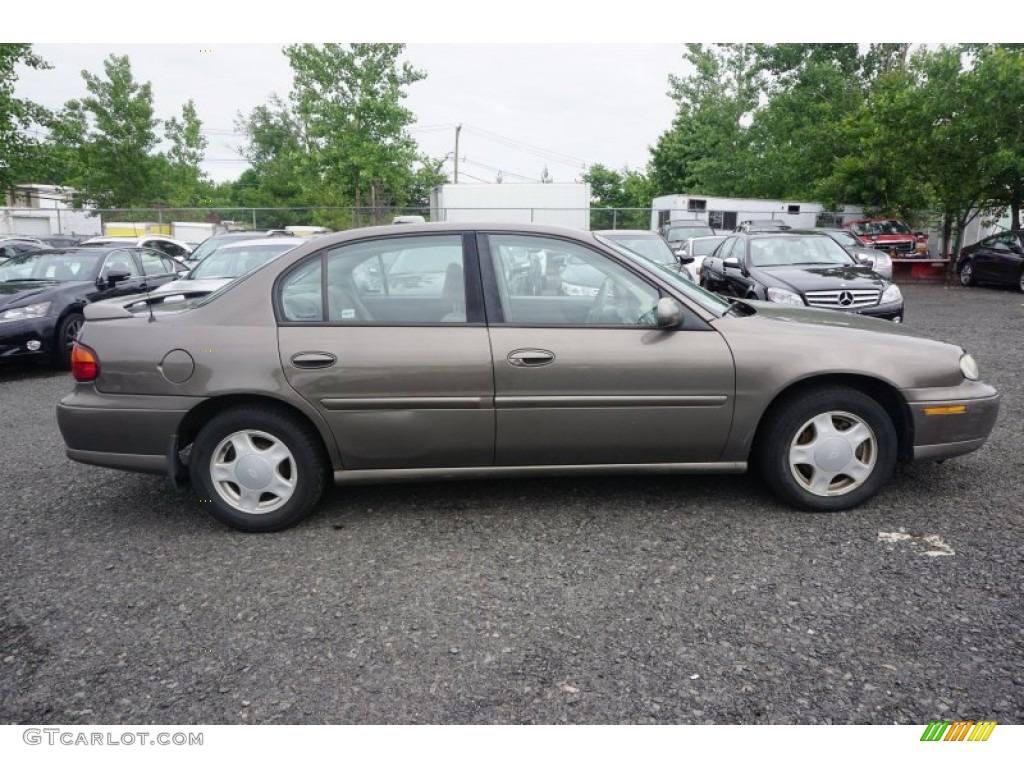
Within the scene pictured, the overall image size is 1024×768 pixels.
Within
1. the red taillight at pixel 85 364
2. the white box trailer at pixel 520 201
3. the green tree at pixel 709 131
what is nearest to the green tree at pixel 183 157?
the white box trailer at pixel 520 201

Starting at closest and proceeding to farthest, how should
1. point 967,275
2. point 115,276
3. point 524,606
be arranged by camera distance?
point 524,606, point 115,276, point 967,275

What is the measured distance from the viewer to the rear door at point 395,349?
365 cm

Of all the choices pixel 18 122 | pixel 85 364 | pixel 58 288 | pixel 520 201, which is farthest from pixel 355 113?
pixel 85 364

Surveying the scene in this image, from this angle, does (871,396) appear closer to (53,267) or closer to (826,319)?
(826,319)

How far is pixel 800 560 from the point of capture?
3.38m

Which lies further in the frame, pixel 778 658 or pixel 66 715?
pixel 778 658

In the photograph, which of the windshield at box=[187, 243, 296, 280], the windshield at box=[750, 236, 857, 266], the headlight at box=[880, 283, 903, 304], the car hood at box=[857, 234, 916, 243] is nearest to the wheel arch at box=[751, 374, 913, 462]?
the headlight at box=[880, 283, 903, 304]

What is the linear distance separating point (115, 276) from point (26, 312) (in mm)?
1179

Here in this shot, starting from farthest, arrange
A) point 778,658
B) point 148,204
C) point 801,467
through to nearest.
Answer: point 148,204
point 801,467
point 778,658

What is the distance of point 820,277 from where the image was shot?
9.20 meters

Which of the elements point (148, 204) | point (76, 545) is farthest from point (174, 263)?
point (148, 204)

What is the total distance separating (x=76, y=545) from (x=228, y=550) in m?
0.80

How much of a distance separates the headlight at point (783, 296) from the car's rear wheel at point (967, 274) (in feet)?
41.0

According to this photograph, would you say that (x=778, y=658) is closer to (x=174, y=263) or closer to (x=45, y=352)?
(x=45, y=352)
